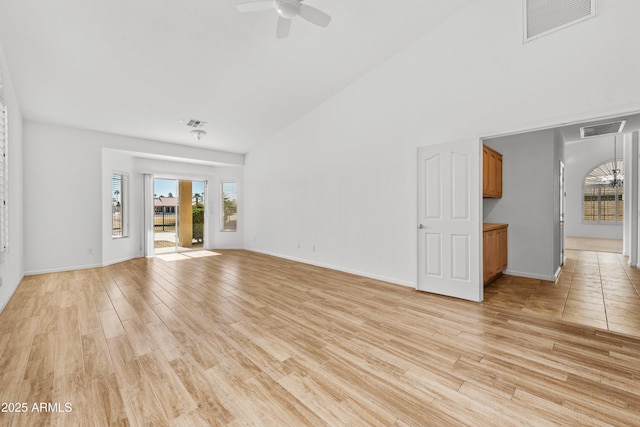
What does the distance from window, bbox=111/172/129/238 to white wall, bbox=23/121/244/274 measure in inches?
7.1

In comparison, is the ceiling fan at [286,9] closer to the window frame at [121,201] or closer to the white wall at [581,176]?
the window frame at [121,201]

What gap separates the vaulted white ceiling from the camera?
312 centimetres

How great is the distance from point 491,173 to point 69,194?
8036 millimetres

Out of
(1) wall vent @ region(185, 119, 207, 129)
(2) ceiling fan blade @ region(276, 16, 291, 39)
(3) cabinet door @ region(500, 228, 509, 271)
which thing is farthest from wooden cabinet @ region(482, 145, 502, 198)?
(1) wall vent @ region(185, 119, 207, 129)

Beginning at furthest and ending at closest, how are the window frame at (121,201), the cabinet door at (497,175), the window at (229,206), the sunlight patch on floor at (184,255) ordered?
the window at (229,206) < the sunlight patch on floor at (184,255) < the window frame at (121,201) < the cabinet door at (497,175)

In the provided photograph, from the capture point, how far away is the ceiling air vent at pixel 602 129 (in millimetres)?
4503

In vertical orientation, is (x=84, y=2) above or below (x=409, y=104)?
above

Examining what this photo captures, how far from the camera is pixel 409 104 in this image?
14.0 ft

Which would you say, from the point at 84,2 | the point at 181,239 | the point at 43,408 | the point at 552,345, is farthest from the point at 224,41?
the point at 181,239

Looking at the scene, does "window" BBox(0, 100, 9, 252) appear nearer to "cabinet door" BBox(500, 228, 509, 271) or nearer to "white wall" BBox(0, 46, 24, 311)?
"white wall" BBox(0, 46, 24, 311)

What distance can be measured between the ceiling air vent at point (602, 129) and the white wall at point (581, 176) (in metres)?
5.83


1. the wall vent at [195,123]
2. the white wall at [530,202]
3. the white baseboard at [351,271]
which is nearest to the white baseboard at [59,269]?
the wall vent at [195,123]

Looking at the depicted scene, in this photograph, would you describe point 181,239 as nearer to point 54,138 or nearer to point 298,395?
point 54,138

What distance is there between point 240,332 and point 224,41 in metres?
3.69
